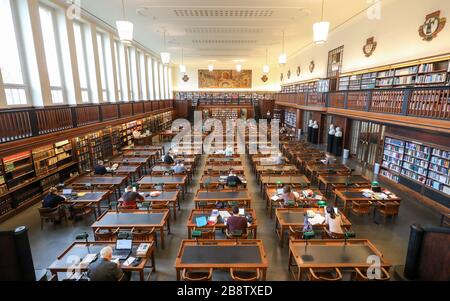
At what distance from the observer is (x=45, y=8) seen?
10.5m

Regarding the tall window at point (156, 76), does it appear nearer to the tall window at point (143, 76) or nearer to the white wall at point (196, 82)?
the tall window at point (143, 76)

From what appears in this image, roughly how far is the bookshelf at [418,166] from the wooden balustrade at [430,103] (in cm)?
188

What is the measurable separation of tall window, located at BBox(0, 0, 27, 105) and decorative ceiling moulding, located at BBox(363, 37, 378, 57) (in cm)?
1535

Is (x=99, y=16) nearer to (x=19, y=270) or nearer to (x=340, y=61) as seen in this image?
(x=19, y=270)

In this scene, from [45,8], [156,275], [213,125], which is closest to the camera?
[156,275]

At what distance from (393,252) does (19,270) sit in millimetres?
8065

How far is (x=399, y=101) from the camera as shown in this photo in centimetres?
838

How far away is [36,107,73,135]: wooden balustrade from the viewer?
791 cm

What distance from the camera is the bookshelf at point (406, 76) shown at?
825 centimetres

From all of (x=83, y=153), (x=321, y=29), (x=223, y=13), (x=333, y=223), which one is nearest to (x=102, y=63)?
(x=83, y=153)

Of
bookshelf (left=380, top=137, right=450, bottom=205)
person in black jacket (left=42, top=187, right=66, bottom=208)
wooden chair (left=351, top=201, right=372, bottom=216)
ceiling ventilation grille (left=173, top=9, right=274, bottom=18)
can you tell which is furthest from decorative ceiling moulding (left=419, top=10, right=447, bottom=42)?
person in black jacket (left=42, top=187, right=66, bottom=208)

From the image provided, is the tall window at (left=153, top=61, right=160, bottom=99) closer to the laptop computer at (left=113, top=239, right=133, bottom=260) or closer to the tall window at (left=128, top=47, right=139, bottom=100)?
the tall window at (left=128, top=47, right=139, bottom=100)

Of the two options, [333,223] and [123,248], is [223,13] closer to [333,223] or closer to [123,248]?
[333,223]
